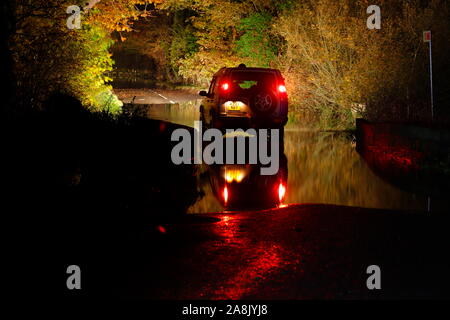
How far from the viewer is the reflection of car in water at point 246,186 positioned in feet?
32.8

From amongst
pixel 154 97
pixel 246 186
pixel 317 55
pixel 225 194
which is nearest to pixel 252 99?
pixel 246 186

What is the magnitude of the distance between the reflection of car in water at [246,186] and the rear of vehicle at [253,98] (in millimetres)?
2594

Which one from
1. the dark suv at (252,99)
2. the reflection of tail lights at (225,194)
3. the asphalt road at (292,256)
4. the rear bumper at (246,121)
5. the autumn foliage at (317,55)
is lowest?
the asphalt road at (292,256)

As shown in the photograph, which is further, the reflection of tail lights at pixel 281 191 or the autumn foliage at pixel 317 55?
the autumn foliage at pixel 317 55

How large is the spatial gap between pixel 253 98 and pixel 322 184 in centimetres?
499

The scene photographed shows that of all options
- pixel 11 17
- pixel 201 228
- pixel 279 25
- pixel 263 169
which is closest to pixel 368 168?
pixel 263 169

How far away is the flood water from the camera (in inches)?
392

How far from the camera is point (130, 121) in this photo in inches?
660

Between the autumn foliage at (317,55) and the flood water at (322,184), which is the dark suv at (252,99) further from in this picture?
the autumn foliage at (317,55)

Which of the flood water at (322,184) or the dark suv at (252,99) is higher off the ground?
the dark suv at (252,99)

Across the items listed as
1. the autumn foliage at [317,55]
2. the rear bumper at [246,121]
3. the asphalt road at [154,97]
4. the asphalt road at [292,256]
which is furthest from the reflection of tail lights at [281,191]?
the asphalt road at [154,97]

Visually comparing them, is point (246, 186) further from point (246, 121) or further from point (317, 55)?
point (317, 55)

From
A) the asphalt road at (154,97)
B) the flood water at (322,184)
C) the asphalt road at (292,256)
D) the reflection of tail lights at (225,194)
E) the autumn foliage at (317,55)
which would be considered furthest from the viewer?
the asphalt road at (154,97)
